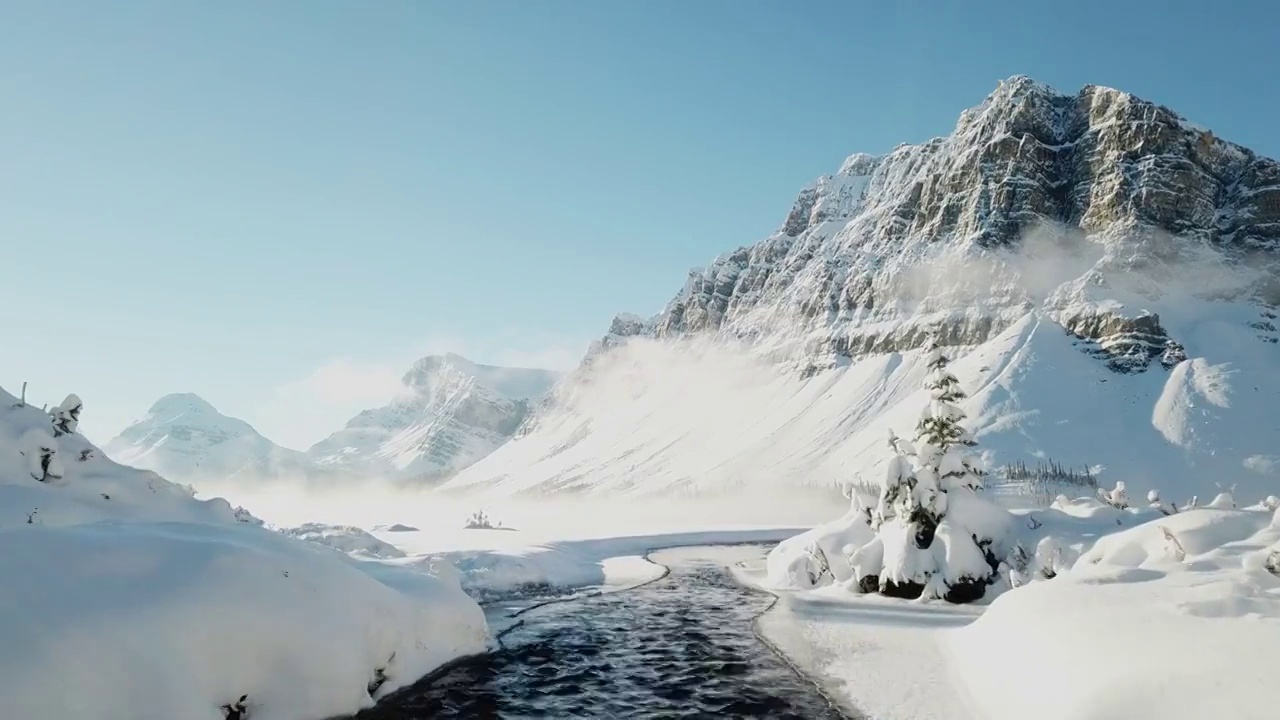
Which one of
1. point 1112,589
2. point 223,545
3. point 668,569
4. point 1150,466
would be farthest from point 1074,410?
point 223,545

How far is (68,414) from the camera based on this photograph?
22.6 metres

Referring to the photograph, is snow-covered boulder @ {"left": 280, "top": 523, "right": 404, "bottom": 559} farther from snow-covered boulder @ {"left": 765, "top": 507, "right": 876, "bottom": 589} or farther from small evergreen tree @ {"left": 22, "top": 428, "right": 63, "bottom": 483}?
snow-covered boulder @ {"left": 765, "top": 507, "right": 876, "bottom": 589}

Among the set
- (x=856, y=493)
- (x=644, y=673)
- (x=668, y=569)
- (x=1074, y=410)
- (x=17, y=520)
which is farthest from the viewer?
(x=1074, y=410)

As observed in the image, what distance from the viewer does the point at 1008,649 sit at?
16.0 m

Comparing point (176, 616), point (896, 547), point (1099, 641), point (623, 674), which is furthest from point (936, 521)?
point (176, 616)

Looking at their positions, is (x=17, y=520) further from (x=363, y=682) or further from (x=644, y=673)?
(x=644, y=673)

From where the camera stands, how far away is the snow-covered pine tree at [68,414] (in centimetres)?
2214

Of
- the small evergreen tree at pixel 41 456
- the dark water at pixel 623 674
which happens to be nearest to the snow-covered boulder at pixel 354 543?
the dark water at pixel 623 674

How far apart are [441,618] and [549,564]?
76.0 feet

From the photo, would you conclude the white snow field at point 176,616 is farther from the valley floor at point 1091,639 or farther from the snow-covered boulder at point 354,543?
the snow-covered boulder at point 354,543

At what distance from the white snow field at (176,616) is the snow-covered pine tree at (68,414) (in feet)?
4.09

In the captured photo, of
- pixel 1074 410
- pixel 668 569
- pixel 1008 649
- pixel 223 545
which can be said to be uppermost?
pixel 1074 410

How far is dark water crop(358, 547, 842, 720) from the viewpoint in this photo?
16.1 meters

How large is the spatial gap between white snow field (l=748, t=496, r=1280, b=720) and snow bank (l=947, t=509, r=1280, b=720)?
3 centimetres
